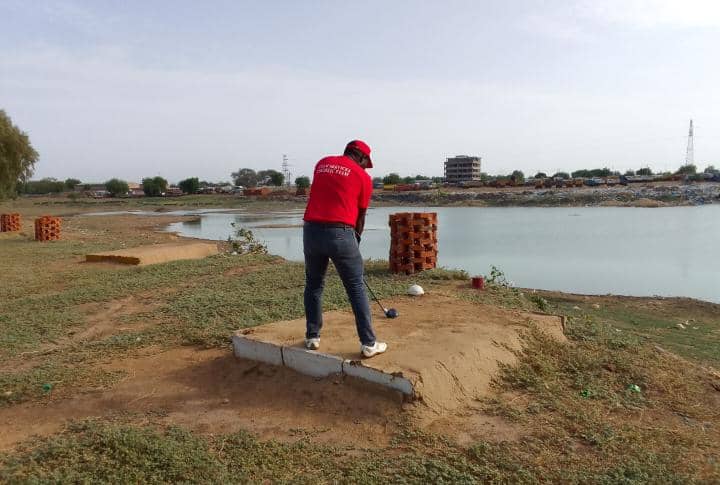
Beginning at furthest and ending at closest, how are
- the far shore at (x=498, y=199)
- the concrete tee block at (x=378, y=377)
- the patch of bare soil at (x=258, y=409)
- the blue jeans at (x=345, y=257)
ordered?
1. the far shore at (x=498, y=199)
2. the blue jeans at (x=345, y=257)
3. the concrete tee block at (x=378, y=377)
4. the patch of bare soil at (x=258, y=409)

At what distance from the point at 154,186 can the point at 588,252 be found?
81.9m

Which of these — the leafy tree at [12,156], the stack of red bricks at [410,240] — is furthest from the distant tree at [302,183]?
the stack of red bricks at [410,240]

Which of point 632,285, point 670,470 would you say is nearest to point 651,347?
point 670,470

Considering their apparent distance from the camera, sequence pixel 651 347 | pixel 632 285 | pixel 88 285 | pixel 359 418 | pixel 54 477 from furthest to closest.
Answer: pixel 632 285, pixel 88 285, pixel 651 347, pixel 359 418, pixel 54 477

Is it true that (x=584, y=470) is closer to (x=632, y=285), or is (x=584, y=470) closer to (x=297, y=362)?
(x=297, y=362)

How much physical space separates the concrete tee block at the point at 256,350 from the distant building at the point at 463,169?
108163mm

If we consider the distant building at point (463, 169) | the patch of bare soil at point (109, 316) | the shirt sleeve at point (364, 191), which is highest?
the distant building at point (463, 169)

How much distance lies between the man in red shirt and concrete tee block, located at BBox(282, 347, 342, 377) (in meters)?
0.25

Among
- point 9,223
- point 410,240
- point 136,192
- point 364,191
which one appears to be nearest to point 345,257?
point 364,191

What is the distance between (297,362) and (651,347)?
413cm

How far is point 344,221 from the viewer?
4.31 m

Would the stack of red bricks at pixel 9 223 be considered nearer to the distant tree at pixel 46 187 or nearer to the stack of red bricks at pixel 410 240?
the stack of red bricks at pixel 410 240

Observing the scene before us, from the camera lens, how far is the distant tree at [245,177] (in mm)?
131950

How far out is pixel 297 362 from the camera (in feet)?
15.3
